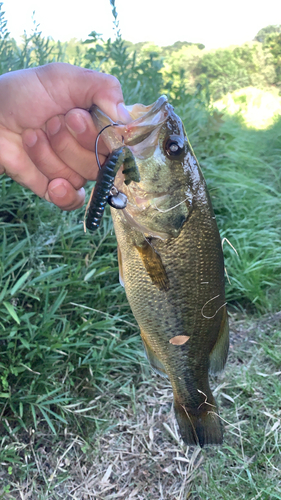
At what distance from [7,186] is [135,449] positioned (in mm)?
1997

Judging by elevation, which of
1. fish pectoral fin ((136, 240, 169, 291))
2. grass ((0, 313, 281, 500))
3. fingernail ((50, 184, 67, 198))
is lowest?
grass ((0, 313, 281, 500))

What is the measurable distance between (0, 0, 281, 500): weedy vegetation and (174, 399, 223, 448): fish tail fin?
496 millimetres

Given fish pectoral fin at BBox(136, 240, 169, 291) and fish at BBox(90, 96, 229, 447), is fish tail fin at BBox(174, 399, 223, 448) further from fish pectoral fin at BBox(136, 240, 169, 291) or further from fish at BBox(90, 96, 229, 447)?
fish pectoral fin at BBox(136, 240, 169, 291)

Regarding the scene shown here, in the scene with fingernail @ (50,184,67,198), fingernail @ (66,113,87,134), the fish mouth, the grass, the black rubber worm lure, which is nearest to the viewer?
the black rubber worm lure

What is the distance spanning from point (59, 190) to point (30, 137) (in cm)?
27

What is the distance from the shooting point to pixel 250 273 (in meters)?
3.14

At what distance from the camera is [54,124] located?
60.7 inches

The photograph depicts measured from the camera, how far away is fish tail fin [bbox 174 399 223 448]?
153 cm

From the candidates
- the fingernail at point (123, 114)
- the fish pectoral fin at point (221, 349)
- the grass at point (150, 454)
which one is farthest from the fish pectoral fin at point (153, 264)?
the grass at point (150, 454)

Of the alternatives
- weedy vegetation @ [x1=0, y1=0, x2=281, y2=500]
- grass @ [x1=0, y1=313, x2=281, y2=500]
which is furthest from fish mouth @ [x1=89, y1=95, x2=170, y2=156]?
grass @ [x1=0, y1=313, x2=281, y2=500]

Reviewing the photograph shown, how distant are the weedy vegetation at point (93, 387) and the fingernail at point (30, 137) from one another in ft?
2.43

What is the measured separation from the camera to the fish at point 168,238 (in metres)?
1.25

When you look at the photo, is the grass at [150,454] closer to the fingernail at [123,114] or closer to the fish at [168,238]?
the fish at [168,238]

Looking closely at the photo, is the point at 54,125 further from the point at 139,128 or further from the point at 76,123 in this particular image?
the point at 139,128
